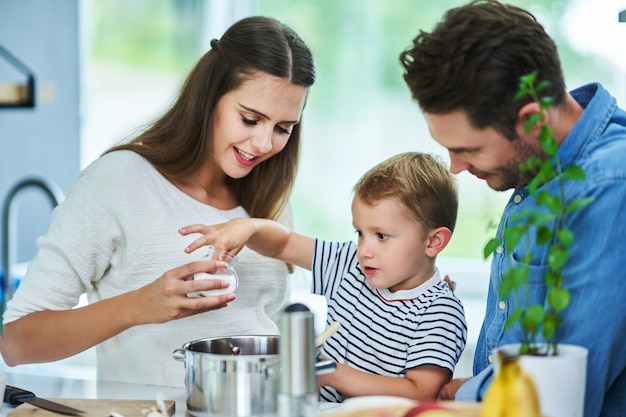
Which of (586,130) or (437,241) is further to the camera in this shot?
(437,241)

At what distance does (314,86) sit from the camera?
3549mm

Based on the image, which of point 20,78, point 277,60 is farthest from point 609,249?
point 20,78

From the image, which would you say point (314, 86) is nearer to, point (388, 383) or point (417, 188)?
point (417, 188)

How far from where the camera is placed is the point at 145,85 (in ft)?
12.9

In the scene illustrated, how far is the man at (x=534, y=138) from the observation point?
1269mm

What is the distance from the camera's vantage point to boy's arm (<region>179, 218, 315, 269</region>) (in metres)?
1.74

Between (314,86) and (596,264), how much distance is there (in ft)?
7.87

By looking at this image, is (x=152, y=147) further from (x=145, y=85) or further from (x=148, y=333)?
(x=145, y=85)

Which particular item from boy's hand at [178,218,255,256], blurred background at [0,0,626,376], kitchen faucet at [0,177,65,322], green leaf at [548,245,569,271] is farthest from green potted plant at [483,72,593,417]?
kitchen faucet at [0,177,65,322]

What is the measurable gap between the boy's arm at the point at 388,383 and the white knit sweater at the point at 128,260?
408 millimetres

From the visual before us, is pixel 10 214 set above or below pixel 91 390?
above

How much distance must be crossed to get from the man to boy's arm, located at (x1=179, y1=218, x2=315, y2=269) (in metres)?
0.54

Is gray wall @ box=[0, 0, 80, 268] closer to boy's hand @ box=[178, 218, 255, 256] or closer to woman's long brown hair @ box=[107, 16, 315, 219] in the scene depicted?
woman's long brown hair @ box=[107, 16, 315, 219]

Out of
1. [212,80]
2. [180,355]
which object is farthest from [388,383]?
[212,80]
